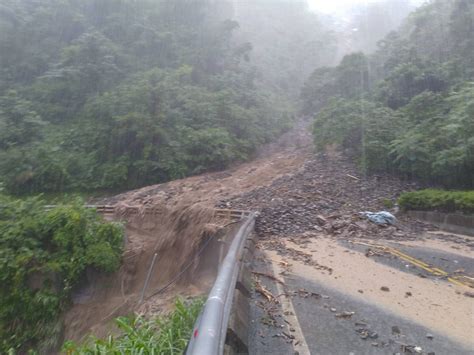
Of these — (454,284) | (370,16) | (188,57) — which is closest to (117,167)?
(188,57)

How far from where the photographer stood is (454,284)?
5.60 m

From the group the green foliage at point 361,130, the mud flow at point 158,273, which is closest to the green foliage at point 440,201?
the green foliage at point 361,130

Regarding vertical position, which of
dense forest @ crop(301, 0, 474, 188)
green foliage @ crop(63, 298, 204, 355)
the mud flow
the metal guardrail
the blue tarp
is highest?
dense forest @ crop(301, 0, 474, 188)

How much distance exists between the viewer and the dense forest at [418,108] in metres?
11.5

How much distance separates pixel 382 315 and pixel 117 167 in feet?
42.7

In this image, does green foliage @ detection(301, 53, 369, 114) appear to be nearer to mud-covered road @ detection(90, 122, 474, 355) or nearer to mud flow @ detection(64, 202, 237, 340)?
mud-covered road @ detection(90, 122, 474, 355)

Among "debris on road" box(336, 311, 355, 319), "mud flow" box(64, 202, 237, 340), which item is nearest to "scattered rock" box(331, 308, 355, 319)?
"debris on road" box(336, 311, 355, 319)

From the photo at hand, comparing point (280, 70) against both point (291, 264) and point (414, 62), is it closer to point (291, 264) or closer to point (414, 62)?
point (414, 62)

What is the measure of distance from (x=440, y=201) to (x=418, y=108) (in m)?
6.49

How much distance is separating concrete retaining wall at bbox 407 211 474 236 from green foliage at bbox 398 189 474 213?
129 mm

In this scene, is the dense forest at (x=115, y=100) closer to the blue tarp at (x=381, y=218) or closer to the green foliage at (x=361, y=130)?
the green foliage at (x=361, y=130)

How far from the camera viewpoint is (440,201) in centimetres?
940

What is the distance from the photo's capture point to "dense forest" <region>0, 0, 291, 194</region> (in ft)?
50.4

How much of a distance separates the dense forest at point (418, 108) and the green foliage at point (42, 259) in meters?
9.45
